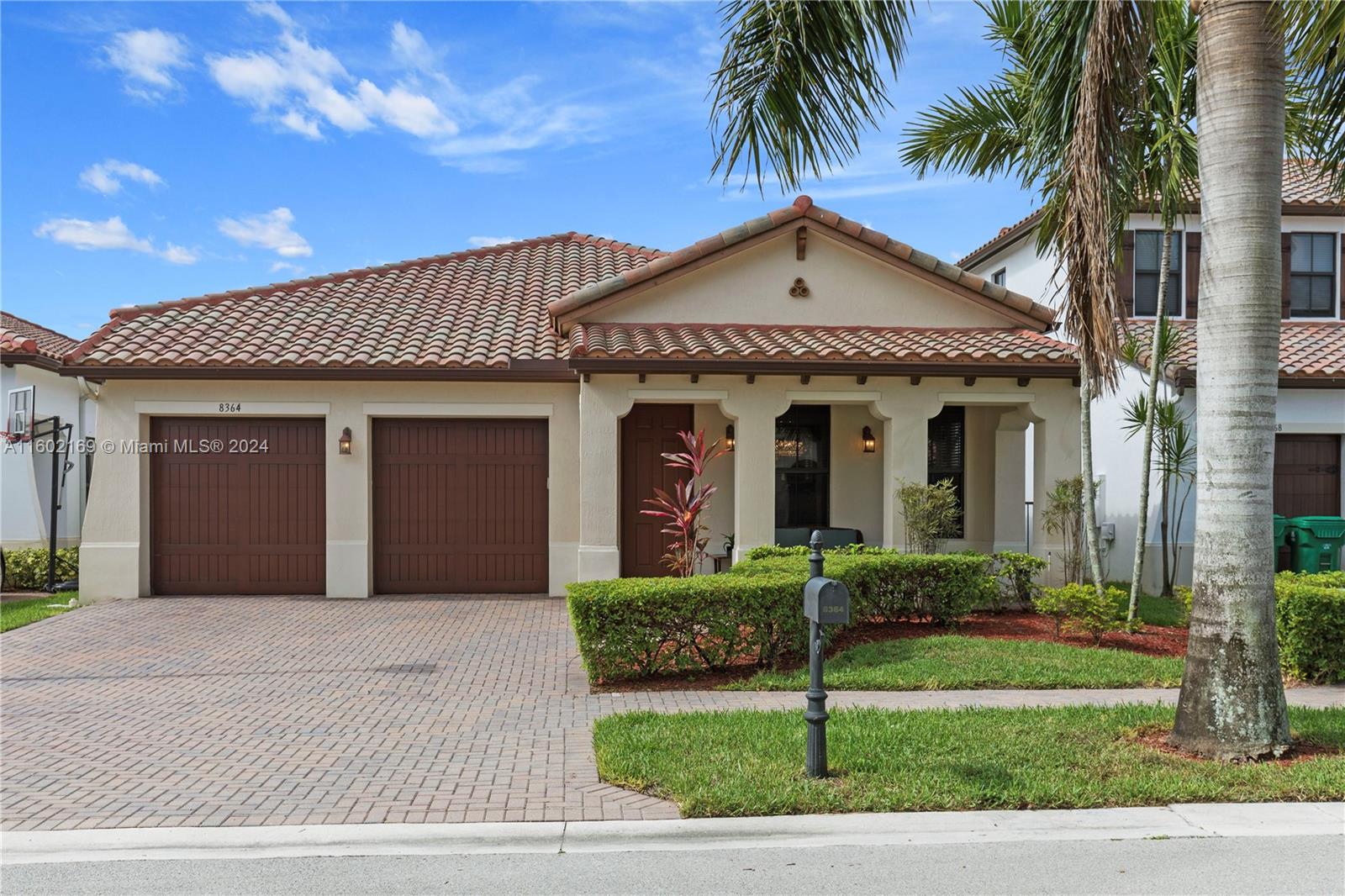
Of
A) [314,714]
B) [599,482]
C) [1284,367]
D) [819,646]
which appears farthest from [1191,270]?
[314,714]

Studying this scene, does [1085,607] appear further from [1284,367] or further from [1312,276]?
[1312,276]

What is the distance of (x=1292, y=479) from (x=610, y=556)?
35.9ft

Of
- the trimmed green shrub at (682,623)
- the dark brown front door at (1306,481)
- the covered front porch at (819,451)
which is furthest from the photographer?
the dark brown front door at (1306,481)

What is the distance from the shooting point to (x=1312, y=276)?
17.7 m

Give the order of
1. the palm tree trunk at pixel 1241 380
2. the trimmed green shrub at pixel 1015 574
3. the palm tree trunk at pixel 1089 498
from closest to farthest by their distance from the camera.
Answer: the palm tree trunk at pixel 1241 380, the palm tree trunk at pixel 1089 498, the trimmed green shrub at pixel 1015 574

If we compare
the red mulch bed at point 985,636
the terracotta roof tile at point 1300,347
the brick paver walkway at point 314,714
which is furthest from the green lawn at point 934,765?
the terracotta roof tile at point 1300,347

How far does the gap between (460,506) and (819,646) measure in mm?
9415

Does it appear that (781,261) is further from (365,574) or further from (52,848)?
(52,848)

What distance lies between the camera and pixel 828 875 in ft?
16.1

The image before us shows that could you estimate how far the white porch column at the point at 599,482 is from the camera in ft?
44.7

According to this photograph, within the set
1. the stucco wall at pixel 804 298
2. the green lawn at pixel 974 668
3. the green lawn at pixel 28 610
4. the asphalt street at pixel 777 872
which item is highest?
the stucco wall at pixel 804 298

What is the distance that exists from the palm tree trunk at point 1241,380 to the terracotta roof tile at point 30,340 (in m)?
16.0

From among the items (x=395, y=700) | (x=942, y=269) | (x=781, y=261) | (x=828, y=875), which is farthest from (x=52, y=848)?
(x=942, y=269)

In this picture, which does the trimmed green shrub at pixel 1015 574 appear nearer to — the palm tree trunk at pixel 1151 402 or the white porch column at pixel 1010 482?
the palm tree trunk at pixel 1151 402
